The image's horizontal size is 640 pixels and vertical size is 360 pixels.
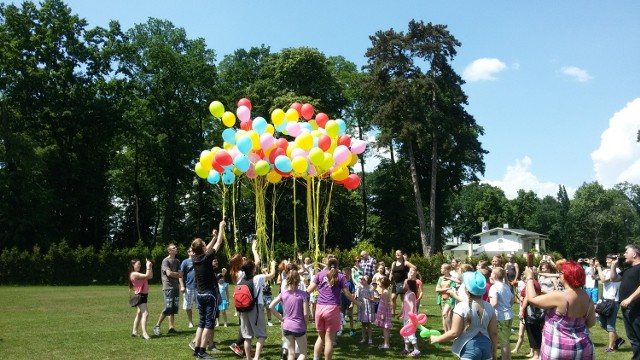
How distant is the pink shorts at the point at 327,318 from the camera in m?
7.83

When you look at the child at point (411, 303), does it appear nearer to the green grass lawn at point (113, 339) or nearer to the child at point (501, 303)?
the green grass lawn at point (113, 339)

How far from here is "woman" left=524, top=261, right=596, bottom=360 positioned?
476 cm

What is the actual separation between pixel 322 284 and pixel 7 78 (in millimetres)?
32475

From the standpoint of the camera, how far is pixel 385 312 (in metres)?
10.2

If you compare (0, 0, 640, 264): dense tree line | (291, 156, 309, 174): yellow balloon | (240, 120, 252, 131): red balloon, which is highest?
(0, 0, 640, 264): dense tree line

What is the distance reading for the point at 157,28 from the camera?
41406 mm

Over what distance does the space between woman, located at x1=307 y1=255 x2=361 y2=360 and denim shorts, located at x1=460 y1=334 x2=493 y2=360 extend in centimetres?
319

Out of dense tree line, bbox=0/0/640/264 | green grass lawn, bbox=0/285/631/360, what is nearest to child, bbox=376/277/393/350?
green grass lawn, bbox=0/285/631/360

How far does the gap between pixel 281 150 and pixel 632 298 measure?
246 inches

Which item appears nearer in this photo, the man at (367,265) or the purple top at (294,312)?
the purple top at (294,312)

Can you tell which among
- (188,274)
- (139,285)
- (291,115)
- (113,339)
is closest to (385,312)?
(188,274)

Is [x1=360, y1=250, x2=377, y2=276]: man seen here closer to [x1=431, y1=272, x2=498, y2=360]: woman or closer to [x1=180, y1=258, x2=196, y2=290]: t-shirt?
[x1=180, y1=258, x2=196, y2=290]: t-shirt

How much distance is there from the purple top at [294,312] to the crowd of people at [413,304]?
0.01m

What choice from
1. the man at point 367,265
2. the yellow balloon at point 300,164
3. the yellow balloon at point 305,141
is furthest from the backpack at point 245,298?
the man at point 367,265
